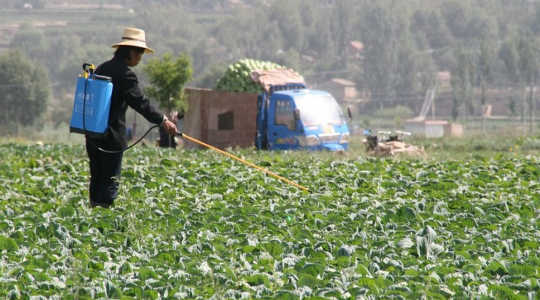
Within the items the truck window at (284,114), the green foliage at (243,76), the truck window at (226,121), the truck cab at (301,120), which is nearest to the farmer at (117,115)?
the truck cab at (301,120)

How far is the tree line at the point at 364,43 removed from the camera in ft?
430

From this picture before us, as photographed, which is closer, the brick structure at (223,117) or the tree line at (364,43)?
the brick structure at (223,117)

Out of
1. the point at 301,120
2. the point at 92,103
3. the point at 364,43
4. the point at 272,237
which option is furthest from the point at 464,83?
the point at 272,237

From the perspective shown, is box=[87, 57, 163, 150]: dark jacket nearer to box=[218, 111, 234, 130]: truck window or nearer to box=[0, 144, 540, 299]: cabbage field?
box=[0, 144, 540, 299]: cabbage field

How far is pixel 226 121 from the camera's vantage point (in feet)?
95.0

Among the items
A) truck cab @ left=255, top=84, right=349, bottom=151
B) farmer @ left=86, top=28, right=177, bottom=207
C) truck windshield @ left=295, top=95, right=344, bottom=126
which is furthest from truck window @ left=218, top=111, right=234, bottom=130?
farmer @ left=86, top=28, right=177, bottom=207

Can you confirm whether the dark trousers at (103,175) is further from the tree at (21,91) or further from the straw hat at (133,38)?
the tree at (21,91)

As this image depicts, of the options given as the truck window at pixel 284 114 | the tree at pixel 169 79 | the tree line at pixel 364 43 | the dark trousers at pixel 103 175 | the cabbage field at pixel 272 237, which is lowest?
the cabbage field at pixel 272 237

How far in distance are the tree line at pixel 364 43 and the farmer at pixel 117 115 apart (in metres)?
108

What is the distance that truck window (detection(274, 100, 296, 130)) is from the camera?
26797 mm

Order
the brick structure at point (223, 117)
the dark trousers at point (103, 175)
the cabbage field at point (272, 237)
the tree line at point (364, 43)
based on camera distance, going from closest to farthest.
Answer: the cabbage field at point (272, 237) < the dark trousers at point (103, 175) < the brick structure at point (223, 117) < the tree line at point (364, 43)

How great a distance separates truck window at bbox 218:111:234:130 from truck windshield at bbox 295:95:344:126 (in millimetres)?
2902

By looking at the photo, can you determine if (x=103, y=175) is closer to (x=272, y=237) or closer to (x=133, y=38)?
(x=133, y=38)

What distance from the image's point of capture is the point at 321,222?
29.4ft
